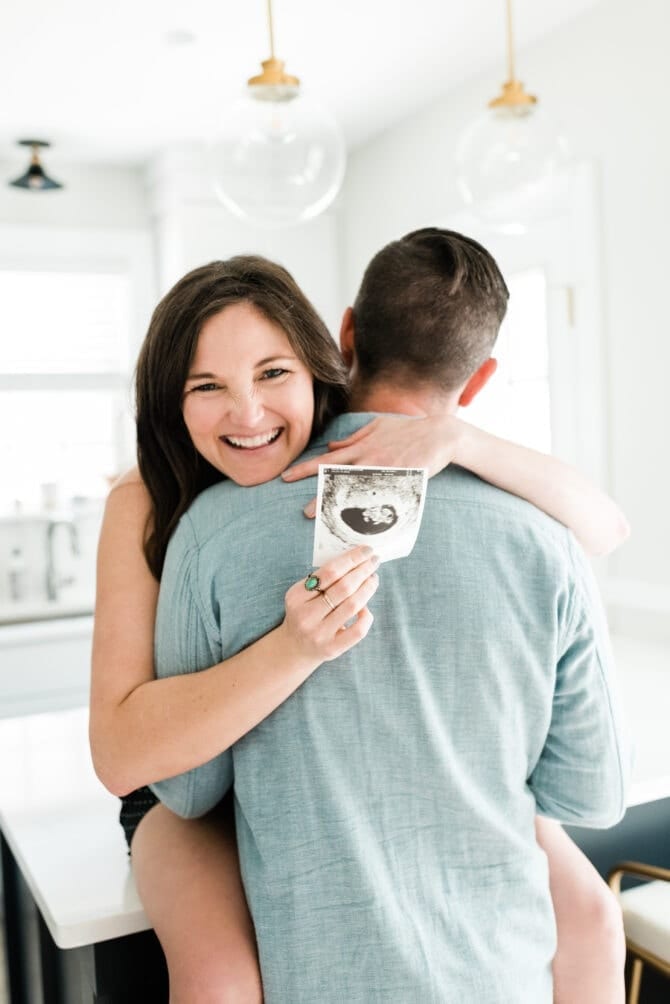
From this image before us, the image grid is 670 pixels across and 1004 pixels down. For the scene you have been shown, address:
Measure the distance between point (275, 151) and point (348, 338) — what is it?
0.97 meters

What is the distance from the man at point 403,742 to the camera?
3.14ft

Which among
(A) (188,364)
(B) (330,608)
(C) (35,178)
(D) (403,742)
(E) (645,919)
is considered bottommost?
(E) (645,919)

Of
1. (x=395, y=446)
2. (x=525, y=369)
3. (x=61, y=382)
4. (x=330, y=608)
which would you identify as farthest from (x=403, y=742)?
(x=61, y=382)

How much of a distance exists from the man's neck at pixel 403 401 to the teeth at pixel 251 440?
0.14 m

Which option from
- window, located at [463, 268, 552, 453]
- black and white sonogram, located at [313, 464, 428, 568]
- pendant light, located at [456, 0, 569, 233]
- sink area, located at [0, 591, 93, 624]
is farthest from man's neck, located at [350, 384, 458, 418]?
sink area, located at [0, 591, 93, 624]

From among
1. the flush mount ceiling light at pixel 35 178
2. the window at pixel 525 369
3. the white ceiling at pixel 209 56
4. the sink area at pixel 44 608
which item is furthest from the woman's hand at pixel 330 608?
the flush mount ceiling light at pixel 35 178

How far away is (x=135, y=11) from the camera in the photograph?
287 centimetres

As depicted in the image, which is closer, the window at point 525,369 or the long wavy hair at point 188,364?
the long wavy hair at point 188,364

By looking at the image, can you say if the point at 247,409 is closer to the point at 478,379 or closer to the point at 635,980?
the point at 478,379

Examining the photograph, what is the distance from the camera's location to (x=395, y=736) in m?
0.96

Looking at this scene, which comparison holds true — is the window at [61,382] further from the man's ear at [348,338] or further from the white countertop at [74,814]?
the man's ear at [348,338]

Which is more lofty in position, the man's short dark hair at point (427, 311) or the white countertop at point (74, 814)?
the man's short dark hair at point (427, 311)

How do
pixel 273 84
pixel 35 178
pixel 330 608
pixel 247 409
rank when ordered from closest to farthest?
pixel 330 608
pixel 247 409
pixel 273 84
pixel 35 178

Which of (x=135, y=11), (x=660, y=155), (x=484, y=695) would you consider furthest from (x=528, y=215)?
(x=484, y=695)
